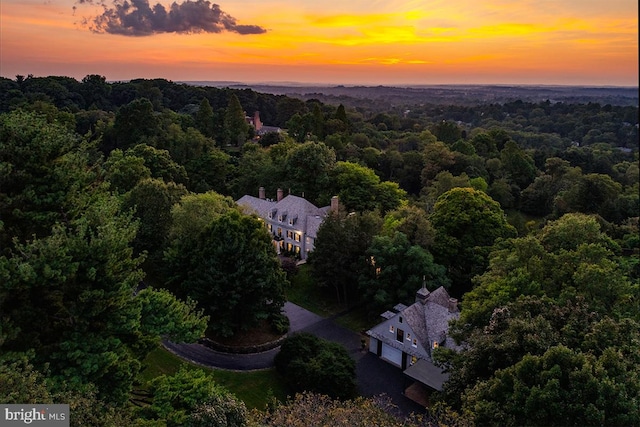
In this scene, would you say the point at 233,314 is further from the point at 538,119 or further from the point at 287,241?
the point at 538,119

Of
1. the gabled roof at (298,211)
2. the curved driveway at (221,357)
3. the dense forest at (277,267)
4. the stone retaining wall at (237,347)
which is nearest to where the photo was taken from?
the dense forest at (277,267)

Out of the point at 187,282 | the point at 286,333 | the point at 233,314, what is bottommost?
the point at 286,333

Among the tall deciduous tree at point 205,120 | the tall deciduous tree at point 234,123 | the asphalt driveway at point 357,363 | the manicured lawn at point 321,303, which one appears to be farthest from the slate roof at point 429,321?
the tall deciduous tree at point 205,120

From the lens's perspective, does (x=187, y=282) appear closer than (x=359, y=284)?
Yes

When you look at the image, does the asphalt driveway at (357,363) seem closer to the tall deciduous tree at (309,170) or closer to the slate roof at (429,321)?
the slate roof at (429,321)

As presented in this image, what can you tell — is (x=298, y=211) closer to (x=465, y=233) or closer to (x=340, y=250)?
(x=340, y=250)

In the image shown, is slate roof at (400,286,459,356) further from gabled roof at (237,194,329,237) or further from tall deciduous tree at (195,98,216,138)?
tall deciduous tree at (195,98,216,138)

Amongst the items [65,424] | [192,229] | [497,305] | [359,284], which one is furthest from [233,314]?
[65,424]
